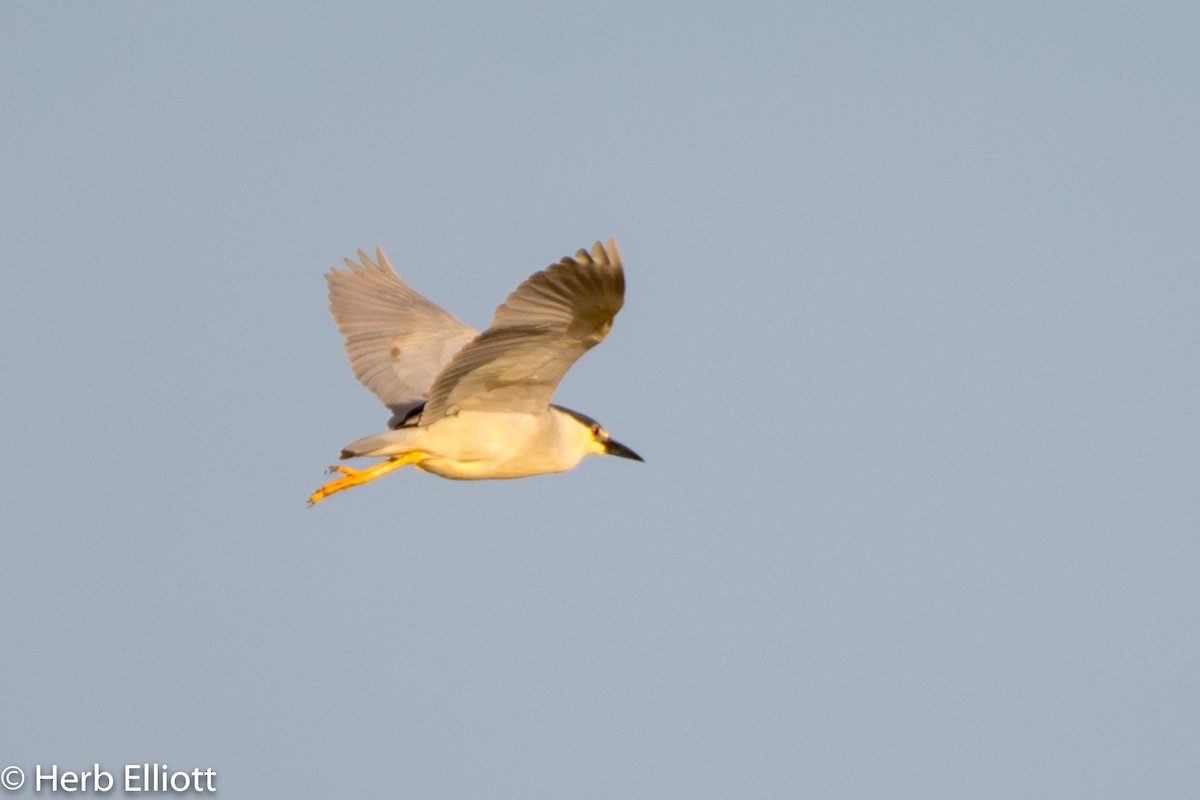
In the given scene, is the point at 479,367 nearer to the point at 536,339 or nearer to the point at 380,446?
the point at 536,339

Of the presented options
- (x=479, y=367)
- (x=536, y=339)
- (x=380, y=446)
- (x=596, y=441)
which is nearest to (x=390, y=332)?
(x=596, y=441)

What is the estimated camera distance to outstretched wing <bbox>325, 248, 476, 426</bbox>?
48.7 feet

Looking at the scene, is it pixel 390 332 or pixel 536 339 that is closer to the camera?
pixel 536 339

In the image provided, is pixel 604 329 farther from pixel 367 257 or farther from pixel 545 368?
pixel 367 257

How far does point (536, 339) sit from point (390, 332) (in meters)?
4.02

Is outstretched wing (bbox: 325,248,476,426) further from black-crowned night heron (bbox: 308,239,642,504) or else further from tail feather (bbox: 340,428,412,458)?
tail feather (bbox: 340,428,412,458)

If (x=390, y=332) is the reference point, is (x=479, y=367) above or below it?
below

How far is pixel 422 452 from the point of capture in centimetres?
1293

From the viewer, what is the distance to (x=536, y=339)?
11.7 metres

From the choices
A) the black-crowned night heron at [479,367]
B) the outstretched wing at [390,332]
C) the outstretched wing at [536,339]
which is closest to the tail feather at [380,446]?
the black-crowned night heron at [479,367]

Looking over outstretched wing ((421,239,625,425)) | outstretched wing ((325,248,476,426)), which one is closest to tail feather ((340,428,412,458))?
outstretched wing ((421,239,625,425))

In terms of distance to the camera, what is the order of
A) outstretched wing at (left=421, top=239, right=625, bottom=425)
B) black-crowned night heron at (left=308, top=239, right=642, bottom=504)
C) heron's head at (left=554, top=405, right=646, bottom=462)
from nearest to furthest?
outstretched wing at (left=421, top=239, right=625, bottom=425)
black-crowned night heron at (left=308, top=239, right=642, bottom=504)
heron's head at (left=554, top=405, right=646, bottom=462)

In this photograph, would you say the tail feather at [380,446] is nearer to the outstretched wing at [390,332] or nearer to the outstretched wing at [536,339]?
the outstretched wing at [536,339]

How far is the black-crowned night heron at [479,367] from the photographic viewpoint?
36.7 feet
